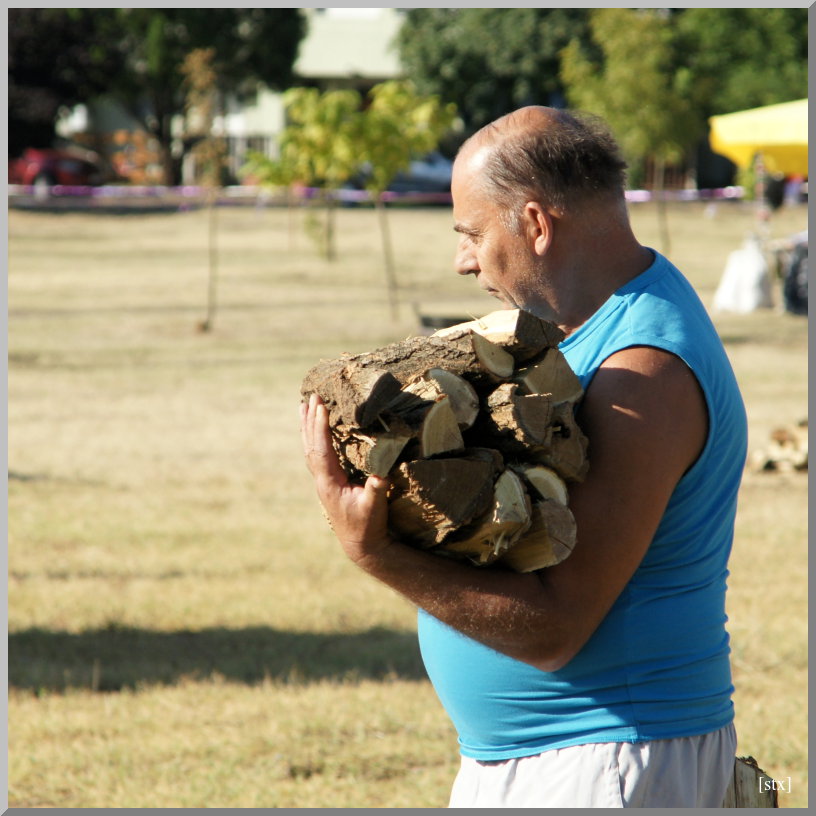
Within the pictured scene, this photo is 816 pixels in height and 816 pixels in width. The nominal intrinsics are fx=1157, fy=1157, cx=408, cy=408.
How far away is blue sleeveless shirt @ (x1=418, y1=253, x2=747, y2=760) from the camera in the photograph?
6.40 ft

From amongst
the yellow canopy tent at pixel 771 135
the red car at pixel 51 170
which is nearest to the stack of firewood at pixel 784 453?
the yellow canopy tent at pixel 771 135

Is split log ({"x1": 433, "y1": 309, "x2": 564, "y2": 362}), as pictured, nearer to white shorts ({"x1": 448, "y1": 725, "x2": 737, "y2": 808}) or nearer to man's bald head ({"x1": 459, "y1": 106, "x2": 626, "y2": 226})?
man's bald head ({"x1": 459, "y1": 106, "x2": 626, "y2": 226})

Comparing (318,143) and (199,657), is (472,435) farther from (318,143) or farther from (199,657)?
(318,143)

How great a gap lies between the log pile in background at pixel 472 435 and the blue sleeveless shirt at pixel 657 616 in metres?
0.16

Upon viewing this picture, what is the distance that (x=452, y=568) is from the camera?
1854 millimetres

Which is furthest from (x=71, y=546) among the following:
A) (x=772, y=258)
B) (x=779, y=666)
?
(x=772, y=258)

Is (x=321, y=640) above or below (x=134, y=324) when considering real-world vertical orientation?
below

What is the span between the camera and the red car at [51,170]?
121 feet

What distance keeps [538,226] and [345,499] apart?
587mm

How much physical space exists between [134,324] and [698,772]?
15.9 metres

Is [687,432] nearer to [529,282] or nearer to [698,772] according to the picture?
[529,282]

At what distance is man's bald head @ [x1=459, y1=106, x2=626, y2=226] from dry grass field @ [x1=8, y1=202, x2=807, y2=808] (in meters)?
2.62

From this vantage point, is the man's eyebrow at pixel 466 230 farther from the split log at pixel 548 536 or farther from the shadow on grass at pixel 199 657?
the shadow on grass at pixel 199 657

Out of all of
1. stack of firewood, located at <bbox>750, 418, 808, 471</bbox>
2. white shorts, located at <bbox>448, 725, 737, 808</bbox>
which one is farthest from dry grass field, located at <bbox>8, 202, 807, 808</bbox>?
white shorts, located at <bbox>448, 725, 737, 808</bbox>
